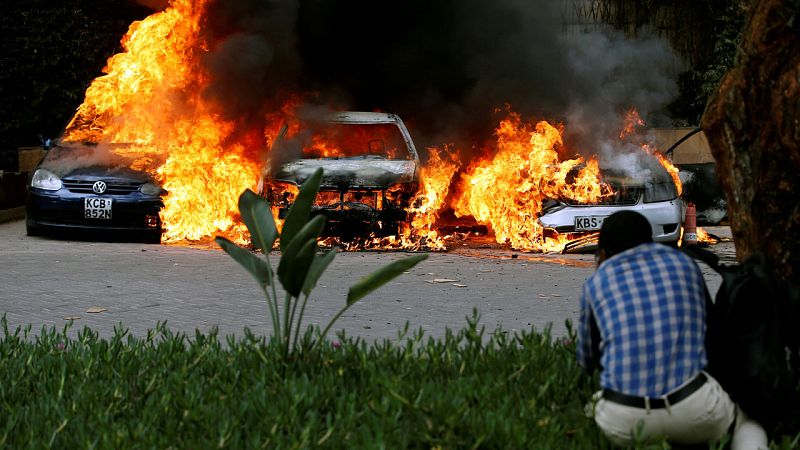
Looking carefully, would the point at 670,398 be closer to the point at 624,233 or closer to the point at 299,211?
the point at 624,233

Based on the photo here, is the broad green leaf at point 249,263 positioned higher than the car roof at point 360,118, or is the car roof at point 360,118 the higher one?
the car roof at point 360,118

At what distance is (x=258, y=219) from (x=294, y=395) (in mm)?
1207

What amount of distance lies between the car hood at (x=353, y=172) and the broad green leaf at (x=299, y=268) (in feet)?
22.0

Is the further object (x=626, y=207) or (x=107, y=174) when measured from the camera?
(x=107, y=174)

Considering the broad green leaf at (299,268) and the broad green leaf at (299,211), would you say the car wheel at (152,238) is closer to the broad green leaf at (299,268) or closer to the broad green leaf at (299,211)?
the broad green leaf at (299,211)

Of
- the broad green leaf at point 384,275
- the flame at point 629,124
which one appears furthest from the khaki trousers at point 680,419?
the flame at point 629,124

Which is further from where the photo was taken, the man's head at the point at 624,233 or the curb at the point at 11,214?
the curb at the point at 11,214

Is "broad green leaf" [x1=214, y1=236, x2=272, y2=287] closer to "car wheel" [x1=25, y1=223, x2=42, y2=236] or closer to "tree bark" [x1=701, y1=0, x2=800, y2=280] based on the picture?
"tree bark" [x1=701, y1=0, x2=800, y2=280]

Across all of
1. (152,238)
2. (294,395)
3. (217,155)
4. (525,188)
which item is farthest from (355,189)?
(294,395)

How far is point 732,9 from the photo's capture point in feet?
65.6

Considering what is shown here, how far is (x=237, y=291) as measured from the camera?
9.12 metres

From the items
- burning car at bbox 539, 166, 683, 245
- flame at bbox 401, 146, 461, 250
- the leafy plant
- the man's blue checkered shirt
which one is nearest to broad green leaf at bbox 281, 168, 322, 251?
the leafy plant

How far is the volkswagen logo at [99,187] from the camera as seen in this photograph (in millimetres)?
12914

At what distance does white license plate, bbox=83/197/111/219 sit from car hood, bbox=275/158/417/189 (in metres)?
2.22
